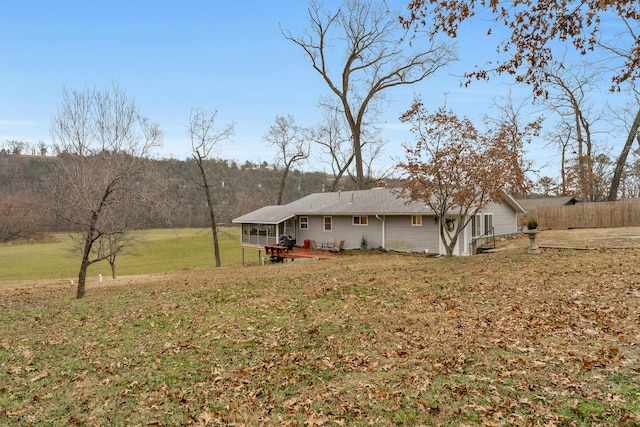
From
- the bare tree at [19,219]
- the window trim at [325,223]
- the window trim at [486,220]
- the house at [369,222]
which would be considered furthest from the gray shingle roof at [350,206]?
the bare tree at [19,219]

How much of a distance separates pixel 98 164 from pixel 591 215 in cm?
3072

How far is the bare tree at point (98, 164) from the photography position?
1438 centimetres

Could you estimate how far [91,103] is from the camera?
14789 millimetres

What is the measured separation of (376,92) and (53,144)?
24047mm

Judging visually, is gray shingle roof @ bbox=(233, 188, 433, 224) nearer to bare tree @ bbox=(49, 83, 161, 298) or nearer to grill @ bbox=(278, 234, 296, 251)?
grill @ bbox=(278, 234, 296, 251)

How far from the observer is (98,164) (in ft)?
48.6

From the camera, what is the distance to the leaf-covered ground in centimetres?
437

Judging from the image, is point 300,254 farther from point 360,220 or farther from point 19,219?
point 19,219

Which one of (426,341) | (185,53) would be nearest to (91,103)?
(185,53)

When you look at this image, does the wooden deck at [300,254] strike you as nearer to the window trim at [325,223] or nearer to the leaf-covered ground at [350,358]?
the window trim at [325,223]

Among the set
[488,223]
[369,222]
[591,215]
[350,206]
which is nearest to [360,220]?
[369,222]

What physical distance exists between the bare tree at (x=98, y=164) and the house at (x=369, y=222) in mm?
12255

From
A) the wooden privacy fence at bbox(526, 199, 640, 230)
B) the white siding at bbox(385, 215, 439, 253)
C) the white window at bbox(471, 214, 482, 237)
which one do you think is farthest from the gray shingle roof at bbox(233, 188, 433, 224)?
the wooden privacy fence at bbox(526, 199, 640, 230)

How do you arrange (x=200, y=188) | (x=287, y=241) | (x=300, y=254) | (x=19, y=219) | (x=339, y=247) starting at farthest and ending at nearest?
(x=200, y=188), (x=287, y=241), (x=300, y=254), (x=339, y=247), (x=19, y=219)
